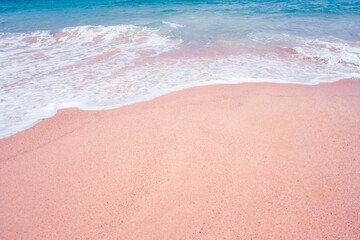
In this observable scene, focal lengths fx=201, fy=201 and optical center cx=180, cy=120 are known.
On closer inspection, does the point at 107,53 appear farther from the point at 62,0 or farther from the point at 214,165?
the point at 62,0

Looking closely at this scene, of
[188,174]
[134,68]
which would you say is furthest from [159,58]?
[188,174]

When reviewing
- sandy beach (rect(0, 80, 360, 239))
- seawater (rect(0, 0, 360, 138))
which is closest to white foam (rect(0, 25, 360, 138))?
seawater (rect(0, 0, 360, 138))

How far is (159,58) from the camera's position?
5457 millimetres

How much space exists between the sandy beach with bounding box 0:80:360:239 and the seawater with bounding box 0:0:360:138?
86 centimetres

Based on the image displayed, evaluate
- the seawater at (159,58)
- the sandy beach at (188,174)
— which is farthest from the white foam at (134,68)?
the sandy beach at (188,174)

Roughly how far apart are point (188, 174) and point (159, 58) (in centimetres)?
421

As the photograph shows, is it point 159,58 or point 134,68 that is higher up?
point 159,58

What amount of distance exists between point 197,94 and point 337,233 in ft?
8.01

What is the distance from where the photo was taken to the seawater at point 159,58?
354 centimetres

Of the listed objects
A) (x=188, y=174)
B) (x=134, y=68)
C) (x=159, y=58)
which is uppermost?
(x=159, y=58)

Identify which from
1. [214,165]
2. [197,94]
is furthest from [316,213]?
[197,94]

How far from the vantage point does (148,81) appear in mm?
4039

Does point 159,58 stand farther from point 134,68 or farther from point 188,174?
point 188,174

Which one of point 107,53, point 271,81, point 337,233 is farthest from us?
point 107,53
